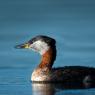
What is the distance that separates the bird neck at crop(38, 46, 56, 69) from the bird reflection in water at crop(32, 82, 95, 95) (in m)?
1.02

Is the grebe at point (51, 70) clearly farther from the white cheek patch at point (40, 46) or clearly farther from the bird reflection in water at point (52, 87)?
the bird reflection in water at point (52, 87)

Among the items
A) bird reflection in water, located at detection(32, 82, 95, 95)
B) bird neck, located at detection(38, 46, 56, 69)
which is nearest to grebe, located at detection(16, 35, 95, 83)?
bird neck, located at detection(38, 46, 56, 69)

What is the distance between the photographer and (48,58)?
2675cm

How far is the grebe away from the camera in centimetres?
2588

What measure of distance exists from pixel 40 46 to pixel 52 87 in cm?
222

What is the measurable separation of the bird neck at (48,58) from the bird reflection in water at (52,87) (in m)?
1.02

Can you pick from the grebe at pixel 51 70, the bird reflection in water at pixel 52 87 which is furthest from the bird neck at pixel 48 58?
the bird reflection in water at pixel 52 87

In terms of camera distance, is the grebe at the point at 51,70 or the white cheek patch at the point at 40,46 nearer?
the grebe at the point at 51,70

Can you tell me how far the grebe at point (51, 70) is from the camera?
25.9 metres

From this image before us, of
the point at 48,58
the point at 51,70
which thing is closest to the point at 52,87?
the point at 51,70

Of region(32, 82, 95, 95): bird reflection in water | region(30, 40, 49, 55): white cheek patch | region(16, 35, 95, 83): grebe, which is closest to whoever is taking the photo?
region(32, 82, 95, 95): bird reflection in water

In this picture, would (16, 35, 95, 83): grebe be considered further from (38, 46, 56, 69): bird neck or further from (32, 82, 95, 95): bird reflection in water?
(32, 82, 95, 95): bird reflection in water

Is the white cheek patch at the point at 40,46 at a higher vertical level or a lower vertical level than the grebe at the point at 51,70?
higher

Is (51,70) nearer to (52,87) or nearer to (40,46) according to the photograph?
(40,46)
